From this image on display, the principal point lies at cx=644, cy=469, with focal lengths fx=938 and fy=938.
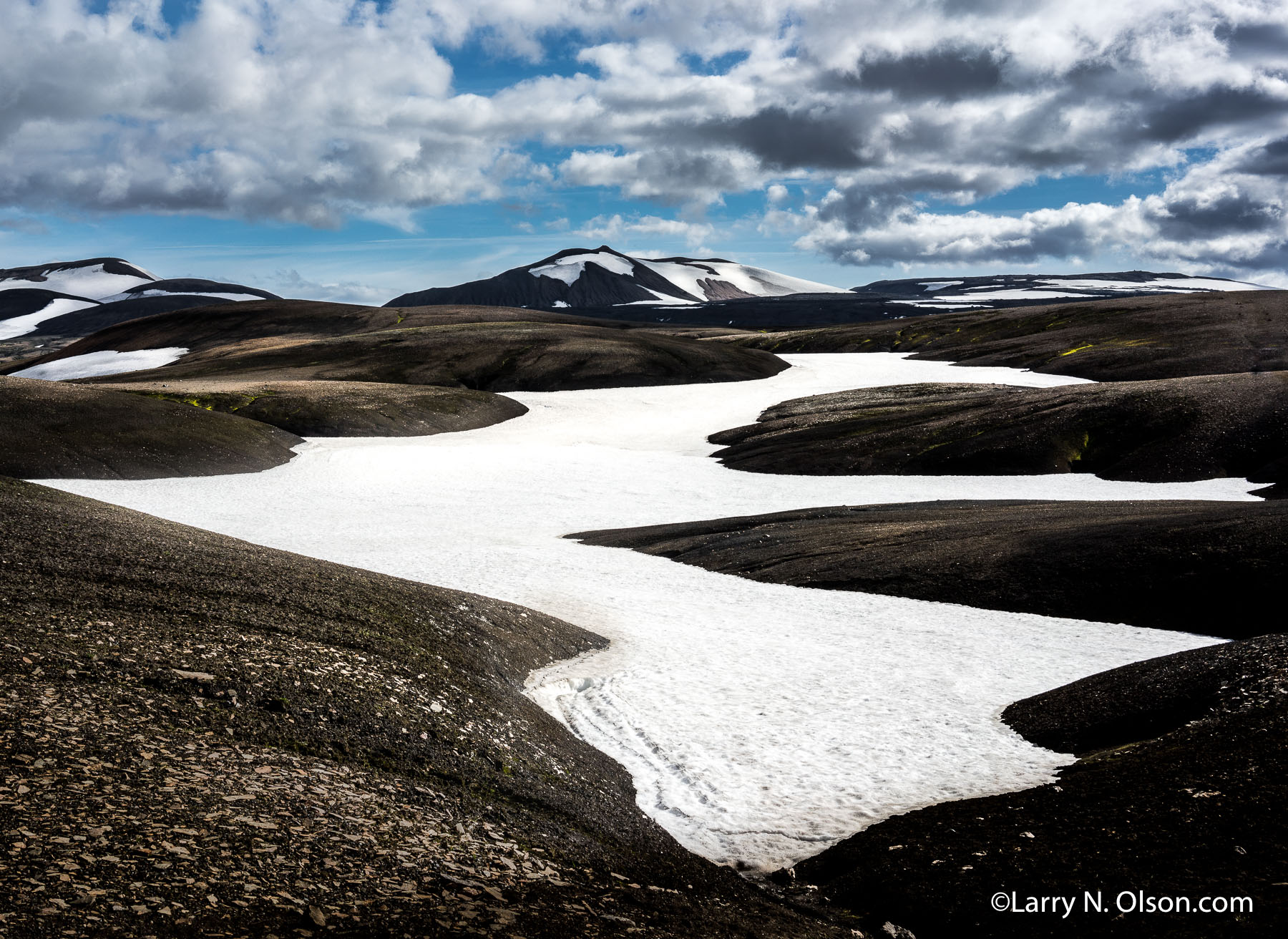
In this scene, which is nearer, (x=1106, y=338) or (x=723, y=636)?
(x=723, y=636)

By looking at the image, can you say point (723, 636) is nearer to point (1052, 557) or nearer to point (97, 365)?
point (1052, 557)

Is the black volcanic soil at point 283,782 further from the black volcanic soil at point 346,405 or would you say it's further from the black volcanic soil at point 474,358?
the black volcanic soil at point 474,358

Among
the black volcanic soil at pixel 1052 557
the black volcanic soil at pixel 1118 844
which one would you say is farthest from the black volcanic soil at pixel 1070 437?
the black volcanic soil at pixel 1118 844

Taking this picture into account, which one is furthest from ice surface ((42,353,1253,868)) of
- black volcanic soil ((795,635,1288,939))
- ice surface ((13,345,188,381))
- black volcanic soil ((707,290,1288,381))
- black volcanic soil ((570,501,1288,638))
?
ice surface ((13,345,188,381))

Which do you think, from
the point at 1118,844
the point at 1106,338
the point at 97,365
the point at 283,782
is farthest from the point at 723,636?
the point at 97,365

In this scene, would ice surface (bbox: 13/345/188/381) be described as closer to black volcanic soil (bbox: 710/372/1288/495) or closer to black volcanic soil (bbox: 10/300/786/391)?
black volcanic soil (bbox: 10/300/786/391)
